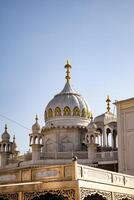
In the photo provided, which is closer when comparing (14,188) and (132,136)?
(14,188)

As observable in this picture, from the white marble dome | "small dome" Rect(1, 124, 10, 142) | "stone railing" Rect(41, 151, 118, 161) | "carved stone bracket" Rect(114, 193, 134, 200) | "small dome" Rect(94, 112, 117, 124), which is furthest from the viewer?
the white marble dome

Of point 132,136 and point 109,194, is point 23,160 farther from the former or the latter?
point 109,194

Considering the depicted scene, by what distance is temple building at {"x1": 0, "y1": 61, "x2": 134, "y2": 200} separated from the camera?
13.7 metres

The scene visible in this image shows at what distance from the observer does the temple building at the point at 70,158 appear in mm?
13672

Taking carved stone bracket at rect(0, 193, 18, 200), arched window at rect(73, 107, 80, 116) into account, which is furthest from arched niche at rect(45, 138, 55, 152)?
carved stone bracket at rect(0, 193, 18, 200)

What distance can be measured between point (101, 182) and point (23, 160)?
796 inches

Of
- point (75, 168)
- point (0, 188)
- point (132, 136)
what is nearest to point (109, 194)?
point (75, 168)

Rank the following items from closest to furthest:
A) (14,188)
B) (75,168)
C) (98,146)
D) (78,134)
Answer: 1. (75,168)
2. (14,188)
3. (98,146)
4. (78,134)

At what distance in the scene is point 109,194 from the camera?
1540 cm

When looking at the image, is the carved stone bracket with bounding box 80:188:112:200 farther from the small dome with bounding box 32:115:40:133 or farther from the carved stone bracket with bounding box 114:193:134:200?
the small dome with bounding box 32:115:40:133

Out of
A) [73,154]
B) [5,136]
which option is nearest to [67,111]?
[73,154]

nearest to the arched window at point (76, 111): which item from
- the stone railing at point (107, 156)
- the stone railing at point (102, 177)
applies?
the stone railing at point (107, 156)

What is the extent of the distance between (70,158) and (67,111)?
6223 mm

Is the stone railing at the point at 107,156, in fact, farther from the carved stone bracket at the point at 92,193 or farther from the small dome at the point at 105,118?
the carved stone bracket at the point at 92,193
